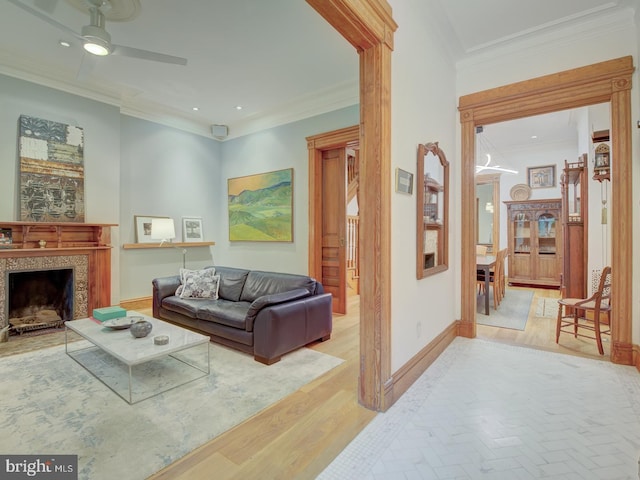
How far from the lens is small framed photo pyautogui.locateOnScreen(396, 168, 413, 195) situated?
91.8 inches

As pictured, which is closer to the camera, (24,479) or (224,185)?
(24,479)

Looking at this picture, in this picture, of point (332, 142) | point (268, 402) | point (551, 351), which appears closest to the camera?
point (268, 402)

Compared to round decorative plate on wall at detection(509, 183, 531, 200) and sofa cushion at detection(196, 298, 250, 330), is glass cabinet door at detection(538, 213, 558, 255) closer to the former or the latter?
round decorative plate on wall at detection(509, 183, 531, 200)

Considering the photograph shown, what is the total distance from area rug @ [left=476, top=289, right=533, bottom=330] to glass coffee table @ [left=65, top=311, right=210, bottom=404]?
373cm

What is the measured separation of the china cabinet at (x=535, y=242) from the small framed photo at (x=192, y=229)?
22.8 ft

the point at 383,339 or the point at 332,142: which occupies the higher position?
the point at 332,142

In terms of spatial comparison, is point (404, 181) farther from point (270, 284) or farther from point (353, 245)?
point (353, 245)

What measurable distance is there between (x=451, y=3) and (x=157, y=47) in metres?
3.13

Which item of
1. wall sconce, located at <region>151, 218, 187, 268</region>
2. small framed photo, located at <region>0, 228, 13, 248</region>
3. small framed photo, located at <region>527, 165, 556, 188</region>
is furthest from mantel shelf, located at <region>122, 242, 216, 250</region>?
small framed photo, located at <region>527, 165, 556, 188</region>

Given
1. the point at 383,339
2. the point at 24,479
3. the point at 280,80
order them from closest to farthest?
1. the point at 24,479
2. the point at 383,339
3. the point at 280,80

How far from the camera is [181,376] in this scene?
2.73 m

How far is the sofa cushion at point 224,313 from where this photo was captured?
3.22 meters

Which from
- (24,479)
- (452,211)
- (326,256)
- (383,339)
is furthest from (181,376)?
(452,211)

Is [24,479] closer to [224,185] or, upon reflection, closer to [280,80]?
[280,80]
